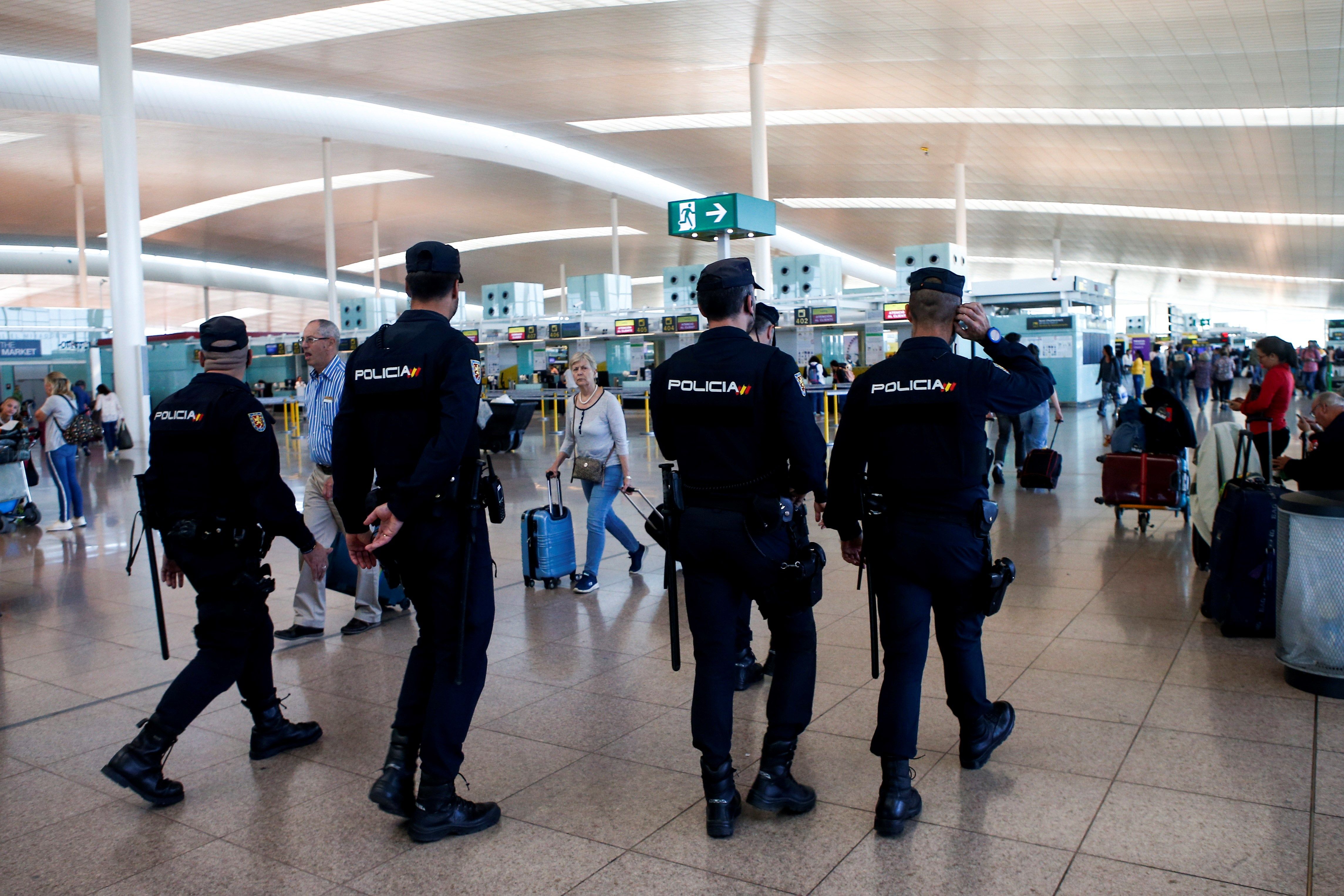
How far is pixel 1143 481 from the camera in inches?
318

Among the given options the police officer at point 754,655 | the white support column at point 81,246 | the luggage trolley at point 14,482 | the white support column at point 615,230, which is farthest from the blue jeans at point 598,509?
the white support column at point 81,246

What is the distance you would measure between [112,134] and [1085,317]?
24179 millimetres

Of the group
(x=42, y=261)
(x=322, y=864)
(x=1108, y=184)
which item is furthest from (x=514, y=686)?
(x=42, y=261)

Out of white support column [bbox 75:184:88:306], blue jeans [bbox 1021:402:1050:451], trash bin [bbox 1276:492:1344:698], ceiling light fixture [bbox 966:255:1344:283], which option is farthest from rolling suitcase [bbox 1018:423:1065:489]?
ceiling light fixture [bbox 966:255:1344:283]

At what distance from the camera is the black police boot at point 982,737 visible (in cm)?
358

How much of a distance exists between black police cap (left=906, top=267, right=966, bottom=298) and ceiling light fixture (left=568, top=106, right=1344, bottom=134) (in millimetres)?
19122

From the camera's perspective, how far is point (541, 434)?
2373 cm

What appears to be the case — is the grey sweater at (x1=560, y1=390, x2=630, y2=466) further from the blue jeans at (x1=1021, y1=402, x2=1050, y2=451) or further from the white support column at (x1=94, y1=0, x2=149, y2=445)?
the white support column at (x1=94, y1=0, x2=149, y2=445)

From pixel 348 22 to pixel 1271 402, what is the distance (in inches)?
644

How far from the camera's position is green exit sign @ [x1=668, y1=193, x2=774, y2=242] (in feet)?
29.9

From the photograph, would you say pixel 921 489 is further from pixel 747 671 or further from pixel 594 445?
pixel 594 445

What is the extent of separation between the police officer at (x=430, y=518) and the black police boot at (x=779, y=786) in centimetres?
90

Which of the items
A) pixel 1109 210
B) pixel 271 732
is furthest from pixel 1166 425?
pixel 1109 210

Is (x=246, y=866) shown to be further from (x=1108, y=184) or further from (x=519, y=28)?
(x=1108, y=184)
